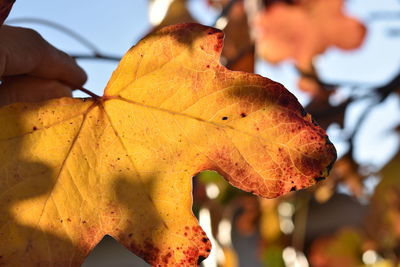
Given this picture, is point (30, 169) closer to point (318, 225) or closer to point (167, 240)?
point (167, 240)

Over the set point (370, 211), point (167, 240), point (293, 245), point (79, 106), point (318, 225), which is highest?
point (79, 106)

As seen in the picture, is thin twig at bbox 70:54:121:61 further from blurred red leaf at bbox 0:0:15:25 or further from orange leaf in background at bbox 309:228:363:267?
orange leaf in background at bbox 309:228:363:267

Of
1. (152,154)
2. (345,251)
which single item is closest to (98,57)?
(152,154)

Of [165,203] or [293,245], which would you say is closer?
[165,203]

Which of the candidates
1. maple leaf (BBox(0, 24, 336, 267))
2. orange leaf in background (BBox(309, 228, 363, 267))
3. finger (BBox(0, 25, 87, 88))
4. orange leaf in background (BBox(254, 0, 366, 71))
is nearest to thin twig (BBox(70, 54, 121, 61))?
finger (BBox(0, 25, 87, 88))

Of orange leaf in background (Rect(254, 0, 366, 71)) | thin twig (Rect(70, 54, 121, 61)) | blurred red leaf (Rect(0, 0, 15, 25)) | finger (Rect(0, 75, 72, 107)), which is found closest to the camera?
blurred red leaf (Rect(0, 0, 15, 25))

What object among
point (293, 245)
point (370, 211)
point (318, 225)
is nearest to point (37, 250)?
point (370, 211)

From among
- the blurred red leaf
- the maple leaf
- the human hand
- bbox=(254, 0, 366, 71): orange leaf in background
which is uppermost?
the blurred red leaf

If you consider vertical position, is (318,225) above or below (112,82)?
below
